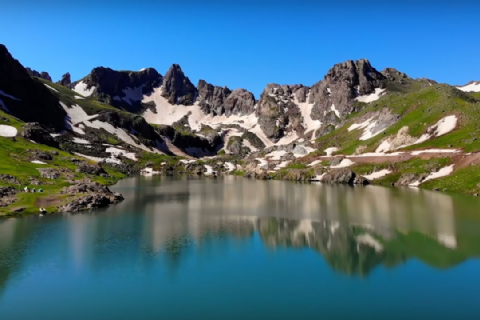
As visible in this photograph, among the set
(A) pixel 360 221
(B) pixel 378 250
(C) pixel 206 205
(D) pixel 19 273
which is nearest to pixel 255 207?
(C) pixel 206 205

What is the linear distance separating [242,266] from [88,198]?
4654 centimetres

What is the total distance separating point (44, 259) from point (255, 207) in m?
46.2

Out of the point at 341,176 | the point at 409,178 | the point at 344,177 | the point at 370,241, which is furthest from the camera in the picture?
the point at 341,176

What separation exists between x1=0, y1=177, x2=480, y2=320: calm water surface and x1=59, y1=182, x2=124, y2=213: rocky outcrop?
532 cm

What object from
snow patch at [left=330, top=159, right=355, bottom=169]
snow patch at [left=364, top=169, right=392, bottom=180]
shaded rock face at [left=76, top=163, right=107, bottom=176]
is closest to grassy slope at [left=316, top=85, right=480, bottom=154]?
snow patch at [left=330, top=159, right=355, bottom=169]

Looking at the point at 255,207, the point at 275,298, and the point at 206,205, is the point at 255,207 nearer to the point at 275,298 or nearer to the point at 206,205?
the point at 206,205

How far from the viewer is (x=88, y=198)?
7012cm

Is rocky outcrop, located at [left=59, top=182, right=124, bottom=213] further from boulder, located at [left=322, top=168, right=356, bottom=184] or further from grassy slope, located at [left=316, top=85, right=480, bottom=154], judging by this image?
grassy slope, located at [left=316, top=85, right=480, bottom=154]

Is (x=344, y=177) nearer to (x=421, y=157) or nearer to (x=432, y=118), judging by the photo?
(x=421, y=157)

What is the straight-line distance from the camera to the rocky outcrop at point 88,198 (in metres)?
66.1

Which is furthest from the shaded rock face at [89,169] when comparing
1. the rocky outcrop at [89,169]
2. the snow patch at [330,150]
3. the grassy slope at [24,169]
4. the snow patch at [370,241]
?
the snow patch at [330,150]

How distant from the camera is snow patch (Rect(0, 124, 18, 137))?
487 ft

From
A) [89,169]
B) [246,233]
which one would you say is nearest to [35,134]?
[89,169]

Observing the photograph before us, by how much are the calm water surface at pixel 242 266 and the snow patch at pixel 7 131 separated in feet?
374
